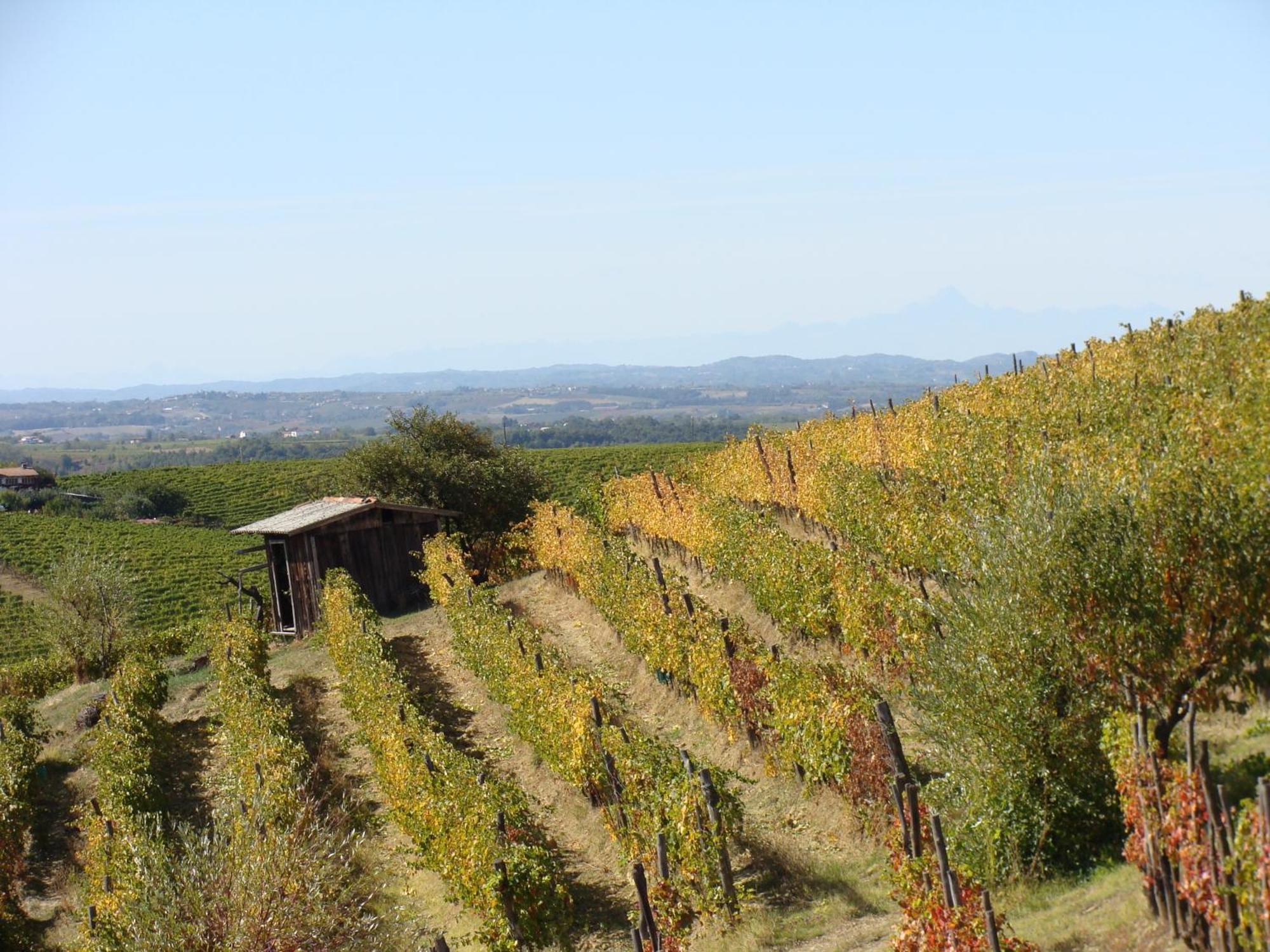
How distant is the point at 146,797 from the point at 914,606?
13.0 metres

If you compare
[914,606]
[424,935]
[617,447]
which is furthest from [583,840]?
[617,447]

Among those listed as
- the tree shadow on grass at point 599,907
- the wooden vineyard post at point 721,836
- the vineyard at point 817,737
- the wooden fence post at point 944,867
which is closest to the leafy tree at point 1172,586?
the vineyard at point 817,737

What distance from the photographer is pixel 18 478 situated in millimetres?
101250

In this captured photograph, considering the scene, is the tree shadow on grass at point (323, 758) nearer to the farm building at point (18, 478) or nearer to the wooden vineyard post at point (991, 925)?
the wooden vineyard post at point (991, 925)

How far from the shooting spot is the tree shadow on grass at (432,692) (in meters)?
20.1

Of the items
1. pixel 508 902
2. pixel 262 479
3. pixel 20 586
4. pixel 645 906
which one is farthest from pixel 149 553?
pixel 645 906

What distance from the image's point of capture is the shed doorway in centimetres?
3485

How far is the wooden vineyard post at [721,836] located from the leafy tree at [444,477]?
1060 inches

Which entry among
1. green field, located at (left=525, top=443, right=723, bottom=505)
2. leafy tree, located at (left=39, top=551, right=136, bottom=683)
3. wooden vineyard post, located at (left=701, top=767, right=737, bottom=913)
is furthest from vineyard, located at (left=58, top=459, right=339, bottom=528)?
wooden vineyard post, located at (left=701, top=767, right=737, bottom=913)

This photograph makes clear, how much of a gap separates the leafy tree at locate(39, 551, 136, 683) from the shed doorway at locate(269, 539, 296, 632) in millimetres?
5811

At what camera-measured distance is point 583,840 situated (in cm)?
1514

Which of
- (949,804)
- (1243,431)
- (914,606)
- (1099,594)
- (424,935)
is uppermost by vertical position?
(1243,431)

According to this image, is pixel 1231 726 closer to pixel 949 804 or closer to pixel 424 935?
pixel 949 804

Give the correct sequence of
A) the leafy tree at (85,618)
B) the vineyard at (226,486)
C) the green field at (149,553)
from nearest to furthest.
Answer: the leafy tree at (85,618)
the green field at (149,553)
the vineyard at (226,486)
